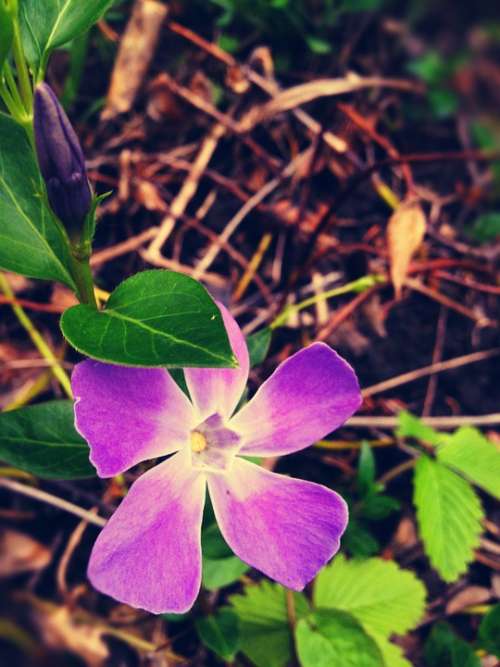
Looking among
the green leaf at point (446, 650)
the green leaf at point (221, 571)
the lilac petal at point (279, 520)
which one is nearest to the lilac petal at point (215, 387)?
the lilac petal at point (279, 520)

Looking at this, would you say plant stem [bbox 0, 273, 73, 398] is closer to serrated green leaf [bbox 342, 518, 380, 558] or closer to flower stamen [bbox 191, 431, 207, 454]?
flower stamen [bbox 191, 431, 207, 454]

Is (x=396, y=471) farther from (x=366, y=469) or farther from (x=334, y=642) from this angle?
(x=334, y=642)

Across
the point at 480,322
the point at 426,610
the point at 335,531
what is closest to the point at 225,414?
the point at 335,531

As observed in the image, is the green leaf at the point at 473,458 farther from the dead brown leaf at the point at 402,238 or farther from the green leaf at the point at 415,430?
the dead brown leaf at the point at 402,238

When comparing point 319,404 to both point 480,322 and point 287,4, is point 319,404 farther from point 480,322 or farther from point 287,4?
point 287,4

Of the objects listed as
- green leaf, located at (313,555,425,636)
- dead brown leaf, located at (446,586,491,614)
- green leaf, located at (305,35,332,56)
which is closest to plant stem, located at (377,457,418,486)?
green leaf, located at (313,555,425,636)

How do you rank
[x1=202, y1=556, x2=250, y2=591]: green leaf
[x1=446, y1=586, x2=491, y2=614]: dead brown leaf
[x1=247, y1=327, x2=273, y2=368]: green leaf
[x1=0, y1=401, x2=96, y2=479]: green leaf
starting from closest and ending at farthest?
[x1=0, y1=401, x2=96, y2=479]: green leaf → [x1=247, y1=327, x2=273, y2=368]: green leaf → [x1=202, y1=556, x2=250, y2=591]: green leaf → [x1=446, y1=586, x2=491, y2=614]: dead brown leaf
